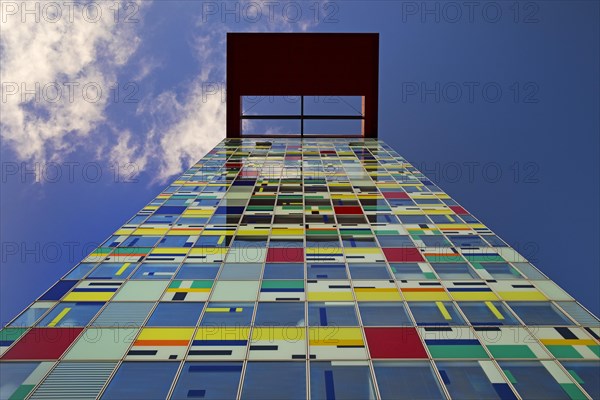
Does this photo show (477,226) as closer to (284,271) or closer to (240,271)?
(284,271)

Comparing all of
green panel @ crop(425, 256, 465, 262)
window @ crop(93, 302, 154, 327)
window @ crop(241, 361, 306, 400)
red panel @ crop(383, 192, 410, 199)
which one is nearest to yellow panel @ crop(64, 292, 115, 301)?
window @ crop(93, 302, 154, 327)

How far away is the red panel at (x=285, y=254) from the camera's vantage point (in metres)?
7.33

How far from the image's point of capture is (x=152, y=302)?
6.19 m

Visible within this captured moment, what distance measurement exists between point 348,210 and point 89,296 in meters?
4.14

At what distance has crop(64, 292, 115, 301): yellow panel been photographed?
6.20 m

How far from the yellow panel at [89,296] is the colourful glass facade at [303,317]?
0.08ft

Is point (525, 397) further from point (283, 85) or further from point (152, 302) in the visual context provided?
point (283, 85)

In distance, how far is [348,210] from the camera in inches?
372

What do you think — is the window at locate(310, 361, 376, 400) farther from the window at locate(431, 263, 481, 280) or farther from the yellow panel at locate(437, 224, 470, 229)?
the yellow panel at locate(437, 224, 470, 229)

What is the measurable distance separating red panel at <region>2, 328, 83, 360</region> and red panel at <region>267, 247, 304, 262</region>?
7.81ft

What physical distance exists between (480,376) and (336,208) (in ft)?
16.1

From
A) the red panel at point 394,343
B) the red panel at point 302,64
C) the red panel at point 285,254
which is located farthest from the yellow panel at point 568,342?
the red panel at point 302,64

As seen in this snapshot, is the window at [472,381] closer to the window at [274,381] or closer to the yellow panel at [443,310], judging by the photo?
the yellow panel at [443,310]

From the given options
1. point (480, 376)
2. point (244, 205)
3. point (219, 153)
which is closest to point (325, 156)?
point (219, 153)
